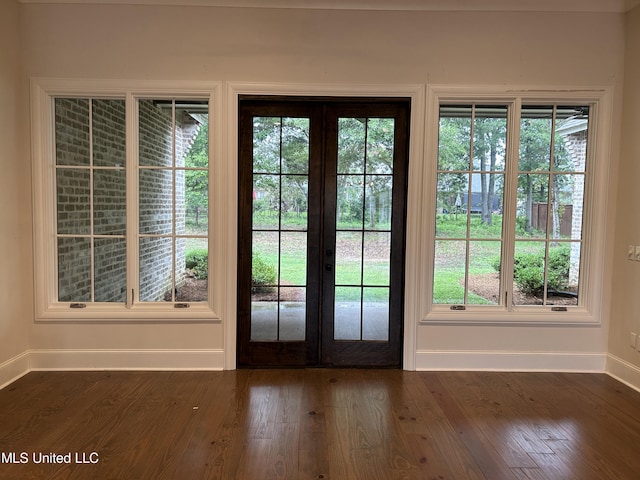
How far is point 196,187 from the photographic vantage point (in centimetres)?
336

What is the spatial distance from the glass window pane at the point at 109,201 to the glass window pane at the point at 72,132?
0.20 metres

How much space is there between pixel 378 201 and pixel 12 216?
118 inches

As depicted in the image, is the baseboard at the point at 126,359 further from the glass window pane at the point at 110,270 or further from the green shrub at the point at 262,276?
the green shrub at the point at 262,276

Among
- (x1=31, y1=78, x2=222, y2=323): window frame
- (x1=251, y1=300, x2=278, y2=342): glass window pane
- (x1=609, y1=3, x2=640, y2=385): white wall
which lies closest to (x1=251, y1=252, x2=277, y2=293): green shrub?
(x1=251, y1=300, x2=278, y2=342): glass window pane

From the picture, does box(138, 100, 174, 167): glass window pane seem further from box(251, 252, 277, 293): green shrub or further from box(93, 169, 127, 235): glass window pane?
box(251, 252, 277, 293): green shrub

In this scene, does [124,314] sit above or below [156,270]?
below

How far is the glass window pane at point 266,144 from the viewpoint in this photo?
3.35 meters

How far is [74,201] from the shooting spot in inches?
133

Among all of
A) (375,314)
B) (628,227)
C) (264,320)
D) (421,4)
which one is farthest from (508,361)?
(421,4)

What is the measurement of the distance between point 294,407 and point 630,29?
4.01 meters

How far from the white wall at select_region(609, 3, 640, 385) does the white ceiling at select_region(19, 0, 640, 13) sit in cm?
32

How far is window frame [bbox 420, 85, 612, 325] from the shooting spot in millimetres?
3273

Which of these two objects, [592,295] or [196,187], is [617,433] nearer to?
[592,295]

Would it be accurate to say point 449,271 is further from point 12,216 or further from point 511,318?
point 12,216
